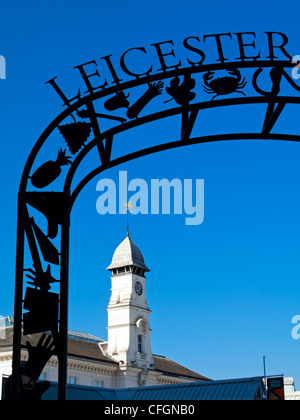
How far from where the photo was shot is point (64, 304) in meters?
8.40

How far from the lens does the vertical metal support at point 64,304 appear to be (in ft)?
26.6

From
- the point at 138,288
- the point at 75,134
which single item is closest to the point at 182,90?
the point at 75,134

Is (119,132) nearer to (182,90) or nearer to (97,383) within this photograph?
(182,90)

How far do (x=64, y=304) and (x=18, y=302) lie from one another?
567mm

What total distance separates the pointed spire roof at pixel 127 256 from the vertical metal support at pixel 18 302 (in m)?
71.0

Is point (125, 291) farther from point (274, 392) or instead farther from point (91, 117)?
point (91, 117)

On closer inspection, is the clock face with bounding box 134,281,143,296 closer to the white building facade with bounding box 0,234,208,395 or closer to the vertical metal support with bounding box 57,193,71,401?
the white building facade with bounding box 0,234,208,395

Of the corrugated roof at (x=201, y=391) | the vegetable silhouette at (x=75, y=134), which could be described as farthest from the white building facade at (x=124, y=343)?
the vegetable silhouette at (x=75, y=134)

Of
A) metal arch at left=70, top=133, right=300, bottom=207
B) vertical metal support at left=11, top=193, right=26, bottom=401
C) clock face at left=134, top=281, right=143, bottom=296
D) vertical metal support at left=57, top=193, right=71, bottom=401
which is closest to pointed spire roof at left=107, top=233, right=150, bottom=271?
clock face at left=134, top=281, right=143, bottom=296

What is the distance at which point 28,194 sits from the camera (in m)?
8.62

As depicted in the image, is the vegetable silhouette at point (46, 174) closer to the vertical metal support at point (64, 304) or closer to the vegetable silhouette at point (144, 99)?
the vertical metal support at point (64, 304)

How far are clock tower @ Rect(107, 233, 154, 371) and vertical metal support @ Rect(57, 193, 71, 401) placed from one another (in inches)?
2687

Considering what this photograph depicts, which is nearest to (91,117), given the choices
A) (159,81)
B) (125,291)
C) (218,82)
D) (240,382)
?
(159,81)

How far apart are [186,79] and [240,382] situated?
1390 inches
